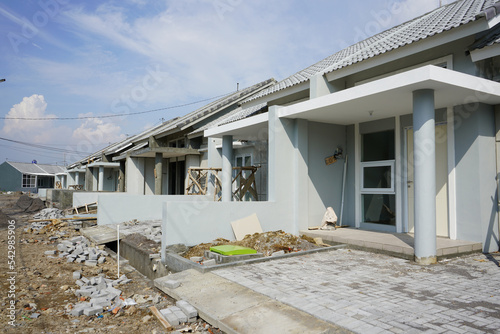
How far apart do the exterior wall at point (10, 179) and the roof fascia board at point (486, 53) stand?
195 feet

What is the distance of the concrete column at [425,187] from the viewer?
5805mm

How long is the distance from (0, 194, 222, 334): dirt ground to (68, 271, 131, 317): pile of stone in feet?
0.34

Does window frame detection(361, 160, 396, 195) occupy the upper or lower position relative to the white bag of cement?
upper

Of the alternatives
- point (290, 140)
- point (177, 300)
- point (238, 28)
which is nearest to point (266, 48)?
point (238, 28)

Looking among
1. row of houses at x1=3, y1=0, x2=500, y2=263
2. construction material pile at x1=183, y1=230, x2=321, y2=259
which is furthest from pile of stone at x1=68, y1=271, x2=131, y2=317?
construction material pile at x1=183, y1=230, x2=321, y2=259

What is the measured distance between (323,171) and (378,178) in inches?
58.0

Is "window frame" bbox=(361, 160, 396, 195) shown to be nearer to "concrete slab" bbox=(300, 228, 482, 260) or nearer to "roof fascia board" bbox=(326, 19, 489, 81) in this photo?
"concrete slab" bbox=(300, 228, 482, 260)

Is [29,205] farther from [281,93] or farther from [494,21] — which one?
[494,21]

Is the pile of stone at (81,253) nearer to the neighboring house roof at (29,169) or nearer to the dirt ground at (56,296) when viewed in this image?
the dirt ground at (56,296)

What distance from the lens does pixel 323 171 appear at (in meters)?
9.36

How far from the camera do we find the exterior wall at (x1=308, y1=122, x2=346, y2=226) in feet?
30.1

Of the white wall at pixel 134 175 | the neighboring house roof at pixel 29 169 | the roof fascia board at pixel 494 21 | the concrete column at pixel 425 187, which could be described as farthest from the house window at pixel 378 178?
the neighboring house roof at pixel 29 169

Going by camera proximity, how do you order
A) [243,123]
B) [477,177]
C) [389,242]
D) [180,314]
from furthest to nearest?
[243,123] < [389,242] < [477,177] < [180,314]

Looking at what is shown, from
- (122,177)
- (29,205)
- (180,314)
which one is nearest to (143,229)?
(180,314)
